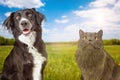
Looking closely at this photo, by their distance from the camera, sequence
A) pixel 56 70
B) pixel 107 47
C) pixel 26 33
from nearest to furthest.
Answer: pixel 26 33 < pixel 56 70 < pixel 107 47

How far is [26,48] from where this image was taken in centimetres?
258

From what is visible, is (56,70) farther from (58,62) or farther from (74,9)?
(74,9)

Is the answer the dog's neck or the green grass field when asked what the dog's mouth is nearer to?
the dog's neck

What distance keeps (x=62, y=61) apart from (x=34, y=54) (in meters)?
0.62

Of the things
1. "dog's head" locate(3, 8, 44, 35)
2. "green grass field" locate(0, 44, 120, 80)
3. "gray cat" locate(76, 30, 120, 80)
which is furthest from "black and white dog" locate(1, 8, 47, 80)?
"green grass field" locate(0, 44, 120, 80)

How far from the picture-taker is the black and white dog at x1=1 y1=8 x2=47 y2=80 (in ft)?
8.34

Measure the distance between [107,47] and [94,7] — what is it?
0.36 m

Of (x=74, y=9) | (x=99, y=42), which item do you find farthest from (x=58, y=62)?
(x=99, y=42)

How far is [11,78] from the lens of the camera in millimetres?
2594

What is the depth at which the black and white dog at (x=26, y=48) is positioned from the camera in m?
2.54

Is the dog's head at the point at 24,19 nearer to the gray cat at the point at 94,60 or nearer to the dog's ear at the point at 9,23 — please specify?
the dog's ear at the point at 9,23

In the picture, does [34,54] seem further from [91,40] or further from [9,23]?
[91,40]

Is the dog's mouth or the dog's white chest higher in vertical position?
the dog's mouth

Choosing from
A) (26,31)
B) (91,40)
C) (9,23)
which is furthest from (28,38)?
(91,40)
